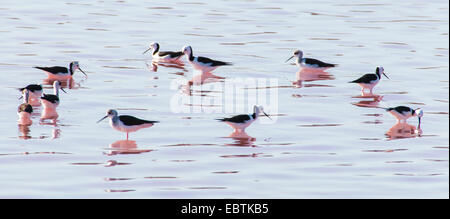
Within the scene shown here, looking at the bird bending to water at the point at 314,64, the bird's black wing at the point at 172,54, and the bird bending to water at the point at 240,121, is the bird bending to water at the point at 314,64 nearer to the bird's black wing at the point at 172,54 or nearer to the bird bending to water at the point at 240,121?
the bird's black wing at the point at 172,54

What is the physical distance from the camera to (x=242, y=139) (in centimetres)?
2136

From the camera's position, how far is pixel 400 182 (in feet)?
58.9

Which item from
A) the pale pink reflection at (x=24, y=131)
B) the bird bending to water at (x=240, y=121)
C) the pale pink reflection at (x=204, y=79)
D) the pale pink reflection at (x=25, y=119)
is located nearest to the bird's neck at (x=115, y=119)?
the pale pink reflection at (x=24, y=131)

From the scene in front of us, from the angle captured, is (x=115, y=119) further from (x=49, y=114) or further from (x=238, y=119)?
(x=49, y=114)

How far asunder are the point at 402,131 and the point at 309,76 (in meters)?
8.30

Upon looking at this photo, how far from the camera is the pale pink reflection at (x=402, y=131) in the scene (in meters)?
22.0

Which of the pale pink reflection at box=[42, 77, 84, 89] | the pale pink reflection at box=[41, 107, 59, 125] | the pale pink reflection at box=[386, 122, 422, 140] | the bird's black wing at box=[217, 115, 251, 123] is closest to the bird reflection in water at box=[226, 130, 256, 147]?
the bird's black wing at box=[217, 115, 251, 123]

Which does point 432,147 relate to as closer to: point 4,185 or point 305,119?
point 305,119

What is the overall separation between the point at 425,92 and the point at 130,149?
10985 mm

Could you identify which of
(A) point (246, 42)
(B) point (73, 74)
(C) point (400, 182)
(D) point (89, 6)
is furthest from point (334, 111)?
(D) point (89, 6)

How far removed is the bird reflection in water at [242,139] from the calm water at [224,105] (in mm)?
135

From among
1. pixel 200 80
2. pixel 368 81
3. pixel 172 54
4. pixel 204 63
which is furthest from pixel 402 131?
pixel 172 54

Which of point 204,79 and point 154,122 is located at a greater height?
point 204,79

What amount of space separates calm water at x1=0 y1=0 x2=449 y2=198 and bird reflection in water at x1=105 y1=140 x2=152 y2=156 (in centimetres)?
3
